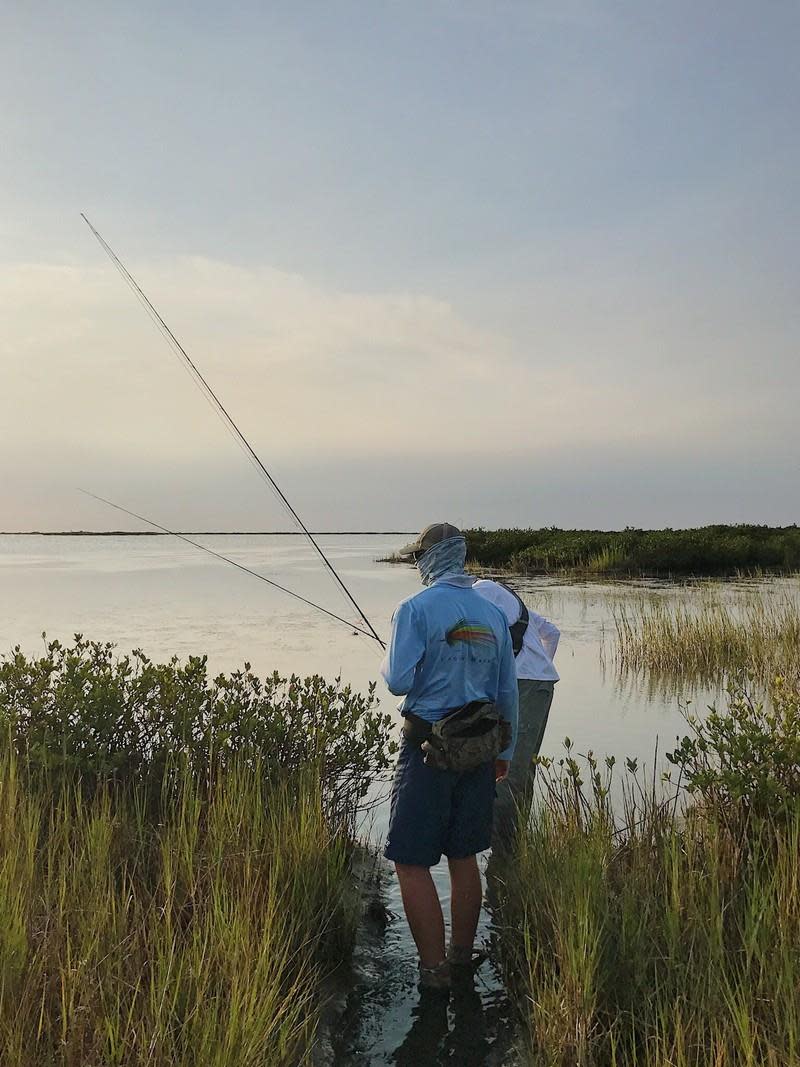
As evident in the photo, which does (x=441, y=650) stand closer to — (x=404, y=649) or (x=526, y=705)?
(x=404, y=649)

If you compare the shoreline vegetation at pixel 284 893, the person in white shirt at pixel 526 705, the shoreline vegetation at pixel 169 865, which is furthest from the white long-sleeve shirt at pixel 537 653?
the shoreline vegetation at pixel 169 865

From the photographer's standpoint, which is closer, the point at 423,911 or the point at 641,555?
the point at 423,911

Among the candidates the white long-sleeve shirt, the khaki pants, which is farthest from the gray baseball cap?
the khaki pants

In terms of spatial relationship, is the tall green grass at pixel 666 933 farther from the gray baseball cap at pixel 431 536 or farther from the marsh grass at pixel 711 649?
the marsh grass at pixel 711 649

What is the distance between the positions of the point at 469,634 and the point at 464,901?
4.58 feet

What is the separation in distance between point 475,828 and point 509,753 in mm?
505

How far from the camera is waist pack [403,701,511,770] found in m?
4.28

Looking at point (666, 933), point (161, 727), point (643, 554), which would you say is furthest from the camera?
point (643, 554)

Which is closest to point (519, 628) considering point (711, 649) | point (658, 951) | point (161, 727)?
point (658, 951)

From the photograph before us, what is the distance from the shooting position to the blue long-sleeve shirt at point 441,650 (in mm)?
4301

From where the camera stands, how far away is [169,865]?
423 cm

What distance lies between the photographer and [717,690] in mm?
13766

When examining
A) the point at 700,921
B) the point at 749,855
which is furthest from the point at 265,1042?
the point at 749,855

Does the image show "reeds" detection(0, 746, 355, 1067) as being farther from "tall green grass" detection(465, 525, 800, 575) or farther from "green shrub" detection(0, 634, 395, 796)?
"tall green grass" detection(465, 525, 800, 575)
